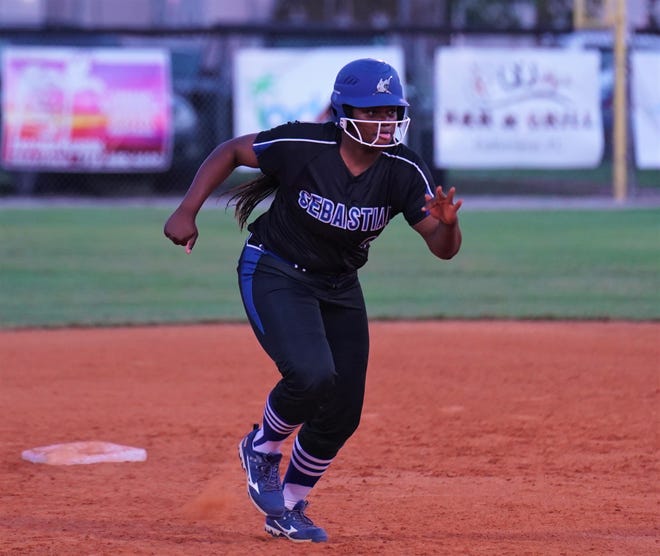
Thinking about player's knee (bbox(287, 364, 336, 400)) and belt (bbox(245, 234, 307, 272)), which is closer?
player's knee (bbox(287, 364, 336, 400))

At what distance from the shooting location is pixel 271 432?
194 inches

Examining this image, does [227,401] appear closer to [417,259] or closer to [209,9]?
[417,259]

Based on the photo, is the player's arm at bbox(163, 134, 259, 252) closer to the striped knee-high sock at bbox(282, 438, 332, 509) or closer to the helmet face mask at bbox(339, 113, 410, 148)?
the helmet face mask at bbox(339, 113, 410, 148)

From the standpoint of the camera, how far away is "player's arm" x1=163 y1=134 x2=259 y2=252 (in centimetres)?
487

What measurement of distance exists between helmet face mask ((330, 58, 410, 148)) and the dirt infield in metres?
1.57

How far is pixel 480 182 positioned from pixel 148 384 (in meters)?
14.8

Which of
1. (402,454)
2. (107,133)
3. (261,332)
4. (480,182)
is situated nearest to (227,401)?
(402,454)

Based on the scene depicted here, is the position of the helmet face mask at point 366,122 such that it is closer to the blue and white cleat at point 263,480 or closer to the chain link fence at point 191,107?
the blue and white cleat at point 263,480

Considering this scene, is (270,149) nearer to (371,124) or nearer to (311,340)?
(371,124)

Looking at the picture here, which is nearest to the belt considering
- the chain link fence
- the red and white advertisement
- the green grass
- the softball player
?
the softball player

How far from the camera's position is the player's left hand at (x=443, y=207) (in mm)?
4516

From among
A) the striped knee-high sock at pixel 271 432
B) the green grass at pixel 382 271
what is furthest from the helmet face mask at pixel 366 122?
the green grass at pixel 382 271

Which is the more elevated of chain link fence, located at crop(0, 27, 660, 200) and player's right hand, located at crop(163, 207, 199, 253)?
player's right hand, located at crop(163, 207, 199, 253)

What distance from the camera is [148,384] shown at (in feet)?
26.1
